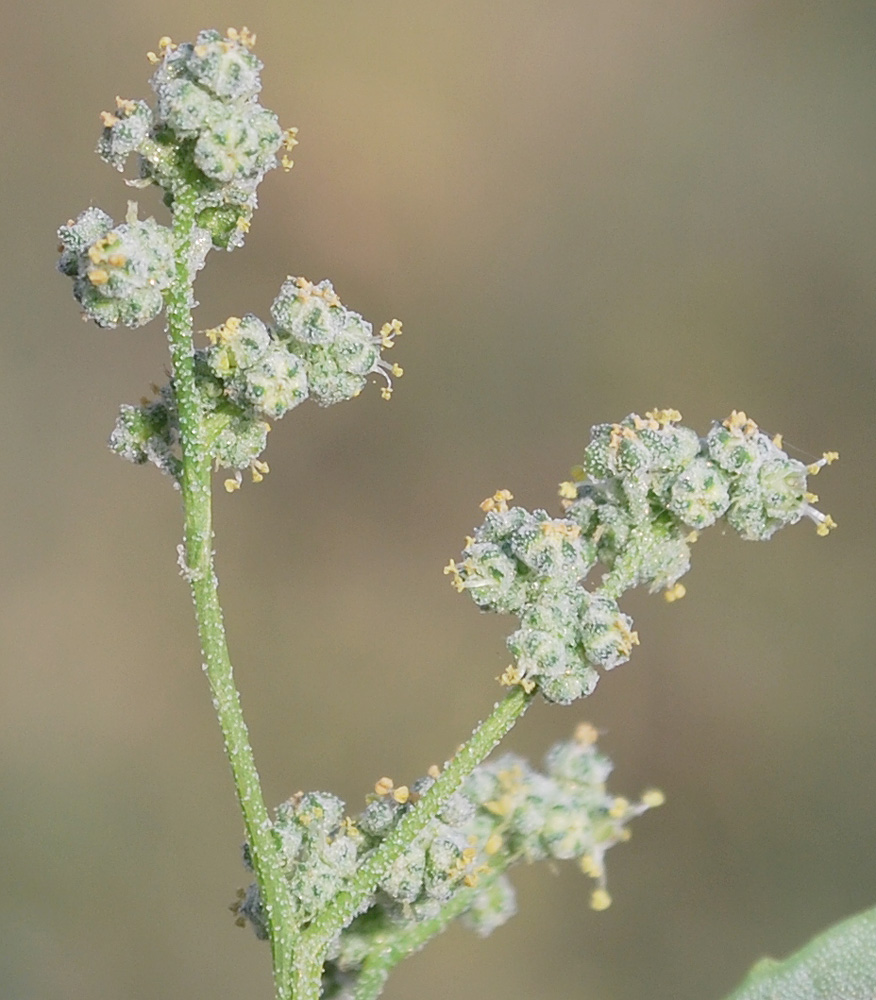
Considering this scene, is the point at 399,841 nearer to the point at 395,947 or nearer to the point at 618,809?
the point at 395,947

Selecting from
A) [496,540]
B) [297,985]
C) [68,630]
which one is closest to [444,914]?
[297,985]

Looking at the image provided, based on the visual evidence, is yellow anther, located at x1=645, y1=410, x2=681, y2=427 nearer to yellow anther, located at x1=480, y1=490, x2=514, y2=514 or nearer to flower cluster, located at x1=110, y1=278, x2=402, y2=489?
yellow anther, located at x1=480, y1=490, x2=514, y2=514

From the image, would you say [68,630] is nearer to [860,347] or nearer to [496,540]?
[860,347]

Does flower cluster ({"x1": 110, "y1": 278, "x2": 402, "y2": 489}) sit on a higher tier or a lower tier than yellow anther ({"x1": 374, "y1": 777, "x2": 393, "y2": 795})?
higher

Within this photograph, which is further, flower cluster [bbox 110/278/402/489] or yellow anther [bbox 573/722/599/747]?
yellow anther [bbox 573/722/599/747]

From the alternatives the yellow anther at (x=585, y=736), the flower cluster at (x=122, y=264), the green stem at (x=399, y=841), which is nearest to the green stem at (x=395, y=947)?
the green stem at (x=399, y=841)

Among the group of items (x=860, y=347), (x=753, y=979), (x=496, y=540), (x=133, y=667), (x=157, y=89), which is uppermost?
(x=133, y=667)

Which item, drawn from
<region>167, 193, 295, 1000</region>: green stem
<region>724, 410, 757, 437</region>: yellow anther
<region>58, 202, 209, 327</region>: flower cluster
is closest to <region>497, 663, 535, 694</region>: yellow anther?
<region>167, 193, 295, 1000</region>: green stem

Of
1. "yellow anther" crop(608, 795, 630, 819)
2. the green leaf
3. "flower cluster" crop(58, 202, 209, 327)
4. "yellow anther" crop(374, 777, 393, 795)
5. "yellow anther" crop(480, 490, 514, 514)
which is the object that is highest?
"flower cluster" crop(58, 202, 209, 327)
